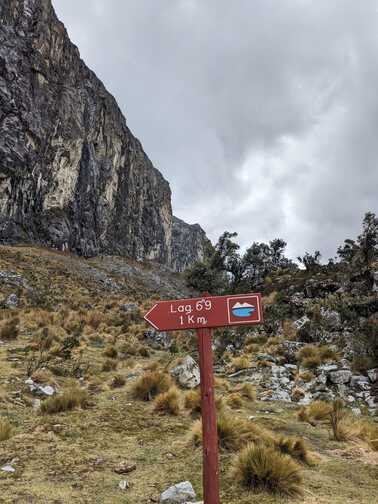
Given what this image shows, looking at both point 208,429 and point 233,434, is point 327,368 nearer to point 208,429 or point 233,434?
point 233,434

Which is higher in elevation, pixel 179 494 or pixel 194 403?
pixel 194 403

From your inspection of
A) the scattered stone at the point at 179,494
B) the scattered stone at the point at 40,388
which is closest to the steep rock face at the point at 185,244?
the scattered stone at the point at 40,388

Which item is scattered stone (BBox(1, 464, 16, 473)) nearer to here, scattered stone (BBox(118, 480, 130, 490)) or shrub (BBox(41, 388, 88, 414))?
scattered stone (BBox(118, 480, 130, 490))

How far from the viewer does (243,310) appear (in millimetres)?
4324

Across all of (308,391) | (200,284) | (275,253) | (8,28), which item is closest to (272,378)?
(308,391)

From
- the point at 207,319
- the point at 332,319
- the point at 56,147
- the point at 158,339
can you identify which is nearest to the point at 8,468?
the point at 207,319

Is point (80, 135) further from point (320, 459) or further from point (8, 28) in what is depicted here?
point (320, 459)

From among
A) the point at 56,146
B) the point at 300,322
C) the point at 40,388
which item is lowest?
the point at 40,388

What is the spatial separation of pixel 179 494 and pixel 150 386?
527 centimetres

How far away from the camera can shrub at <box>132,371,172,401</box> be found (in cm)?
987

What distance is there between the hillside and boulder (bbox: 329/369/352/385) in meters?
0.36

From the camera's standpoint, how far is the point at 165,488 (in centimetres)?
518

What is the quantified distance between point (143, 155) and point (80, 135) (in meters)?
34.5

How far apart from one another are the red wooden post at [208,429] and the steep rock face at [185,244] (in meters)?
126
